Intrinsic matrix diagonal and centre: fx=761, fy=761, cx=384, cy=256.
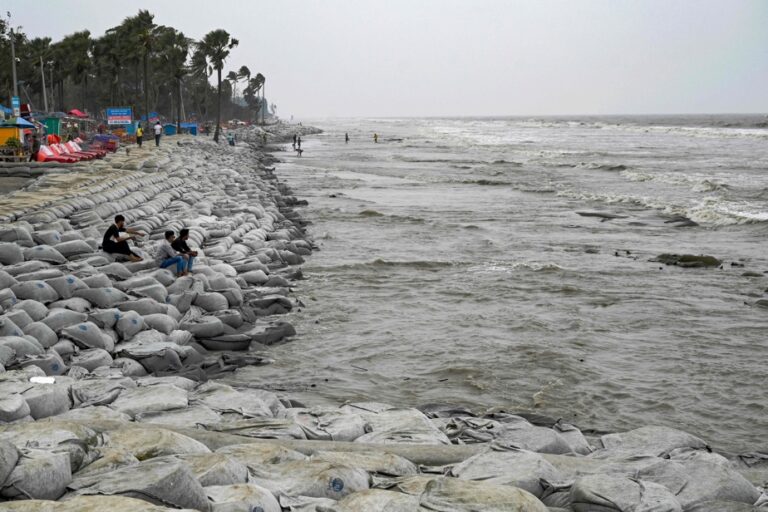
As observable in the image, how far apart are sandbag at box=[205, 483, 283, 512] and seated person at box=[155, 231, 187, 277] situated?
6.97m

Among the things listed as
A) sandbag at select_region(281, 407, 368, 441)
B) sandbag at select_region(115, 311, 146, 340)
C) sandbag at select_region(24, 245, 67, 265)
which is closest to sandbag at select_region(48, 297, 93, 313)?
sandbag at select_region(115, 311, 146, 340)

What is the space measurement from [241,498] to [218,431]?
5.83 ft

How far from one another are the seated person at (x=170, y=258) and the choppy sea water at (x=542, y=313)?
5.76ft

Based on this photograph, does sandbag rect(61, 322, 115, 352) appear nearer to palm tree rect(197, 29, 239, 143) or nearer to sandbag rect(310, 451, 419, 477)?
sandbag rect(310, 451, 419, 477)

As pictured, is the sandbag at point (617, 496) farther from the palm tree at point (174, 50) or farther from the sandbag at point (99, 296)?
the palm tree at point (174, 50)

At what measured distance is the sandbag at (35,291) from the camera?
8.55 meters

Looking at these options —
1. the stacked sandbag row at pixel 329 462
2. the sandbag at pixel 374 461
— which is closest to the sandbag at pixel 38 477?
the stacked sandbag row at pixel 329 462

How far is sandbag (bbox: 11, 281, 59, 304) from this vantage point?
28.1 ft

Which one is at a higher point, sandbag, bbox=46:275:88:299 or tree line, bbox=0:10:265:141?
tree line, bbox=0:10:265:141

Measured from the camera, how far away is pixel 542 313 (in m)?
11.2

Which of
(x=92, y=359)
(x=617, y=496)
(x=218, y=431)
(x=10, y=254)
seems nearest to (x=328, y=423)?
(x=218, y=431)

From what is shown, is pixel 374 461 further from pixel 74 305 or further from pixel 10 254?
pixel 10 254

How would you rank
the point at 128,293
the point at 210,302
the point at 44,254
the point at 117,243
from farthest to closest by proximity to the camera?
the point at 117,243 → the point at 44,254 → the point at 210,302 → the point at 128,293

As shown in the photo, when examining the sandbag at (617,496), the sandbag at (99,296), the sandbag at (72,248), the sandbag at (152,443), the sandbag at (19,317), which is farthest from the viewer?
the sandbag at (72,248)
